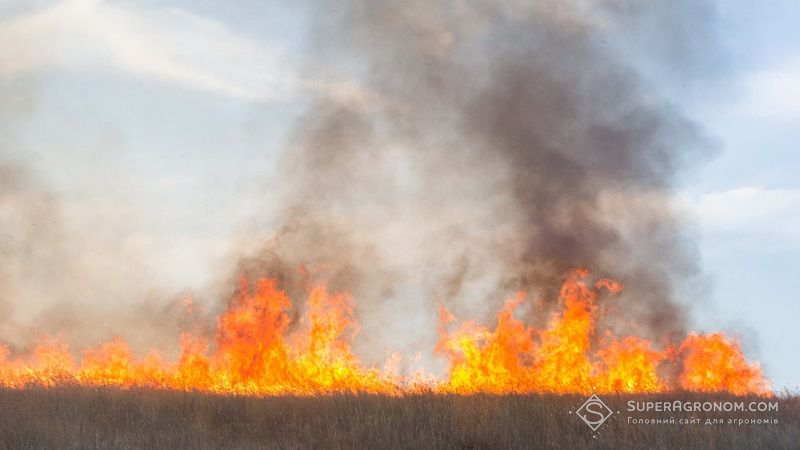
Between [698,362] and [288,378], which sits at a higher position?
[698,362]

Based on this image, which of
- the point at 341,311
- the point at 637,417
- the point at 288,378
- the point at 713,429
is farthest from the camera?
the point at 341,311

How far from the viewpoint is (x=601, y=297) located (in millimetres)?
22344

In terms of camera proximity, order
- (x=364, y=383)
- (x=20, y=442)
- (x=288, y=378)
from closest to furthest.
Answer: (x=20, y=442) → (x=364, y=383) → (x=288, y=378)

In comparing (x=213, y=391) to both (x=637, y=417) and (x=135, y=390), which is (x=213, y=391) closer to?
(x=135, y=390)

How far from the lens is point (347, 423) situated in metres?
13.4

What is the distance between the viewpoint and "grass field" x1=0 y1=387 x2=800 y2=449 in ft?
39.6

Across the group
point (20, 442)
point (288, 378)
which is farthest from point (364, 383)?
point (20, 442)

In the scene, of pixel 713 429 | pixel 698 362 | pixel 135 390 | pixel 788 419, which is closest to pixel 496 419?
pixel 713 429

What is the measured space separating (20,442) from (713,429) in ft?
36.7

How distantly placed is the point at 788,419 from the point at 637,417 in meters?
2.86

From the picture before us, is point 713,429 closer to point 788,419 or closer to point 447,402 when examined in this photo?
point 788,419

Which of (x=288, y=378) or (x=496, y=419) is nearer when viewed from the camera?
(x=496, y=419)

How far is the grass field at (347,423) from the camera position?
39.6 feet

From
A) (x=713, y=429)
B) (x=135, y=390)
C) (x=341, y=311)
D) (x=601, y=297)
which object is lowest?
(x=135, y=390)
